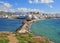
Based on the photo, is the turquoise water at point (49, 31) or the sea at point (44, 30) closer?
the turquoise water at point (49, 31)

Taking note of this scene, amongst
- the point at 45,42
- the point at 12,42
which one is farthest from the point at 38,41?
the point at 12,42

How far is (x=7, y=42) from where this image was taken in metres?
40.4

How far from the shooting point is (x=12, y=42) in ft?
135

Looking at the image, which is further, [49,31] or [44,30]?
[44,30]

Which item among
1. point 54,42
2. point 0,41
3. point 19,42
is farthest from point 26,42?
point 54,42

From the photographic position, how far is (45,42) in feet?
137

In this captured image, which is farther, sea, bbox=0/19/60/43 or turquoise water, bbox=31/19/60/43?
sea, bbox=0/19/60/43

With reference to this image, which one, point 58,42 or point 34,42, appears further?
point 58,42

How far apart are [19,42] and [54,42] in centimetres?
958

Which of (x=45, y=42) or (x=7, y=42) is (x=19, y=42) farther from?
(x=45, y=42)

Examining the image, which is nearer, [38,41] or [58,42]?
[38,41]

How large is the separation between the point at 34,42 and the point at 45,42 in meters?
2.41

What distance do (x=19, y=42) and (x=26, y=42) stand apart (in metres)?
1.41

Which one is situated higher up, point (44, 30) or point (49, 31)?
point (49, 31)
